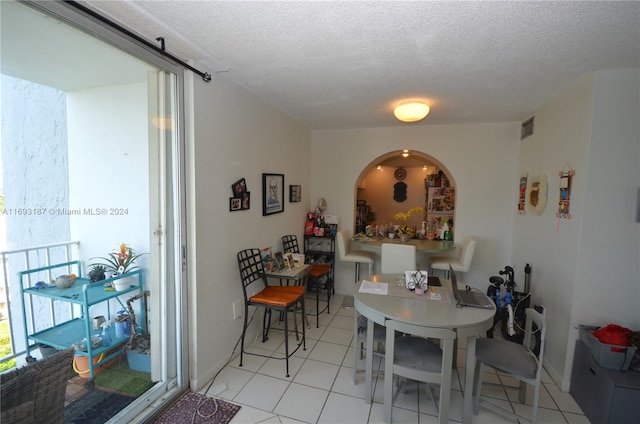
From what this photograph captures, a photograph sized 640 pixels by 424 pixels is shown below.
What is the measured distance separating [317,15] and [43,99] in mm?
1547

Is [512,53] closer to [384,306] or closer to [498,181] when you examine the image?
[384,306]

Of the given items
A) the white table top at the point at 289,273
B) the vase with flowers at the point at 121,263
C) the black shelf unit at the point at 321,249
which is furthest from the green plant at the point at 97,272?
the black shelf unit at the point at 321,249

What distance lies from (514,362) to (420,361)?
1.99 ft

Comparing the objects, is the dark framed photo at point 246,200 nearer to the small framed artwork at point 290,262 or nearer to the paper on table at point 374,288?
the small framed artwork at point 290,262

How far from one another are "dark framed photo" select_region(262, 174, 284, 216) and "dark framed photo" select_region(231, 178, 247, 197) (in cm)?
37

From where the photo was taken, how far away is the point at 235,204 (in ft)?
8.21

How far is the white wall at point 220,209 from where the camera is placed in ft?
6.88

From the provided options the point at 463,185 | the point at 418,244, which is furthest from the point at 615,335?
the point at 463,185

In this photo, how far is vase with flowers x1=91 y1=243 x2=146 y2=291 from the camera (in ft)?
6.95

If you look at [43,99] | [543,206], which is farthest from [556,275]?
[43,99]

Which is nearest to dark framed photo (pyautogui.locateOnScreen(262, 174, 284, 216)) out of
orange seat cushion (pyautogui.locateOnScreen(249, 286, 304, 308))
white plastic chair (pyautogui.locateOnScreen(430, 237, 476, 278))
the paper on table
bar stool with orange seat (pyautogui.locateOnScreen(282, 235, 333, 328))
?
bar stool with orange seat (pyautogui.locateOnScreen(282, 235, 333, 328))

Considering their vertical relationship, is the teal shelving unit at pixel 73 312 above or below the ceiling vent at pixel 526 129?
below

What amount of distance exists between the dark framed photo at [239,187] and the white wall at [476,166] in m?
2.04

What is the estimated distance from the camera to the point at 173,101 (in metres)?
1.97
